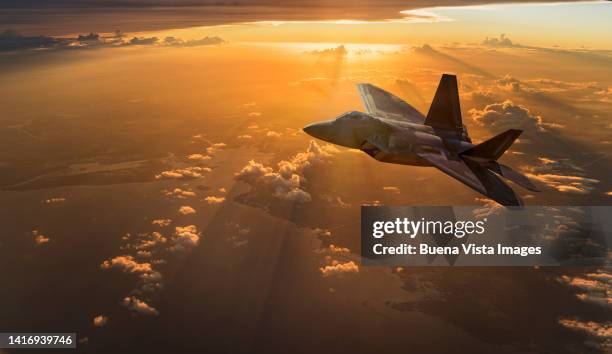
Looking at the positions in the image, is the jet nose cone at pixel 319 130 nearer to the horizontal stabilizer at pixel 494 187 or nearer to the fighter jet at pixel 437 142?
the fighter jet at pixel 437 142

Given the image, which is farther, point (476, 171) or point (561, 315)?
point (561, 315)

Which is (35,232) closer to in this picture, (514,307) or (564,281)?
(514,307)

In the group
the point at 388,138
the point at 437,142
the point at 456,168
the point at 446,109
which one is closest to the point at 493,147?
the point at 456,168

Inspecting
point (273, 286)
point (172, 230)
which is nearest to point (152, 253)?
point (172, 230)

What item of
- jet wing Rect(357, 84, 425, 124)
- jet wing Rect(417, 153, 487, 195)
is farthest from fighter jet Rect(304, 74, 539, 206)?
jet wing Rect(357, 84, 425, 124)

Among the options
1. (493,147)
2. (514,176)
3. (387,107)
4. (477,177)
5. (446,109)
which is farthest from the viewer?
(387,107)

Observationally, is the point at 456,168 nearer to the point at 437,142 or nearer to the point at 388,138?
the point at 437,142
